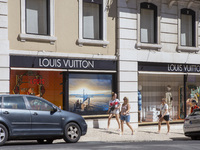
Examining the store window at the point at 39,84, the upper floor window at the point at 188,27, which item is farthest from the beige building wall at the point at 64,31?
the upper floor window at the point at 188,27

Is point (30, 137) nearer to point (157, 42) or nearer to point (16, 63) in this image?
point (16, 63)

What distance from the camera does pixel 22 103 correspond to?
42.6 feet

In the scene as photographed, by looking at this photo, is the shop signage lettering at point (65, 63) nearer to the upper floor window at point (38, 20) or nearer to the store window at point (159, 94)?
the upper floor window at point (38, 20)

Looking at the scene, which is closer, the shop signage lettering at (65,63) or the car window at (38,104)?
the car window at (38,104)

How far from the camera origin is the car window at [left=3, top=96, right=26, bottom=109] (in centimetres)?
1269

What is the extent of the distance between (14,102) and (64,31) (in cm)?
626

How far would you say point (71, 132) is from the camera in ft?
45.0

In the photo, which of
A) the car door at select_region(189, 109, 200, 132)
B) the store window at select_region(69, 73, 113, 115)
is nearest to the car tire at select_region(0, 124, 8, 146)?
the store window at select_region(69, 73, 113, 115)

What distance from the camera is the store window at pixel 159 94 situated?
21234mm

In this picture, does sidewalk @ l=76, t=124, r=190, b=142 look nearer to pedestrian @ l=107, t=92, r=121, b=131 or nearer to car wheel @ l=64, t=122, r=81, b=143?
pedestrian @ l=107, t=92, r=121, b=131

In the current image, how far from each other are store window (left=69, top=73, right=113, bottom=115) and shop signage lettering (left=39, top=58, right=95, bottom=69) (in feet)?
1.50

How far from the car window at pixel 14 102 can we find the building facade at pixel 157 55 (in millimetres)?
7715

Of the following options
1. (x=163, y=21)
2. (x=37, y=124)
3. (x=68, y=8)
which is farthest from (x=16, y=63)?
(x=163, y=21)

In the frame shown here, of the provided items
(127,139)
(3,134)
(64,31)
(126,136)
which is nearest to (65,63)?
(64,31)
